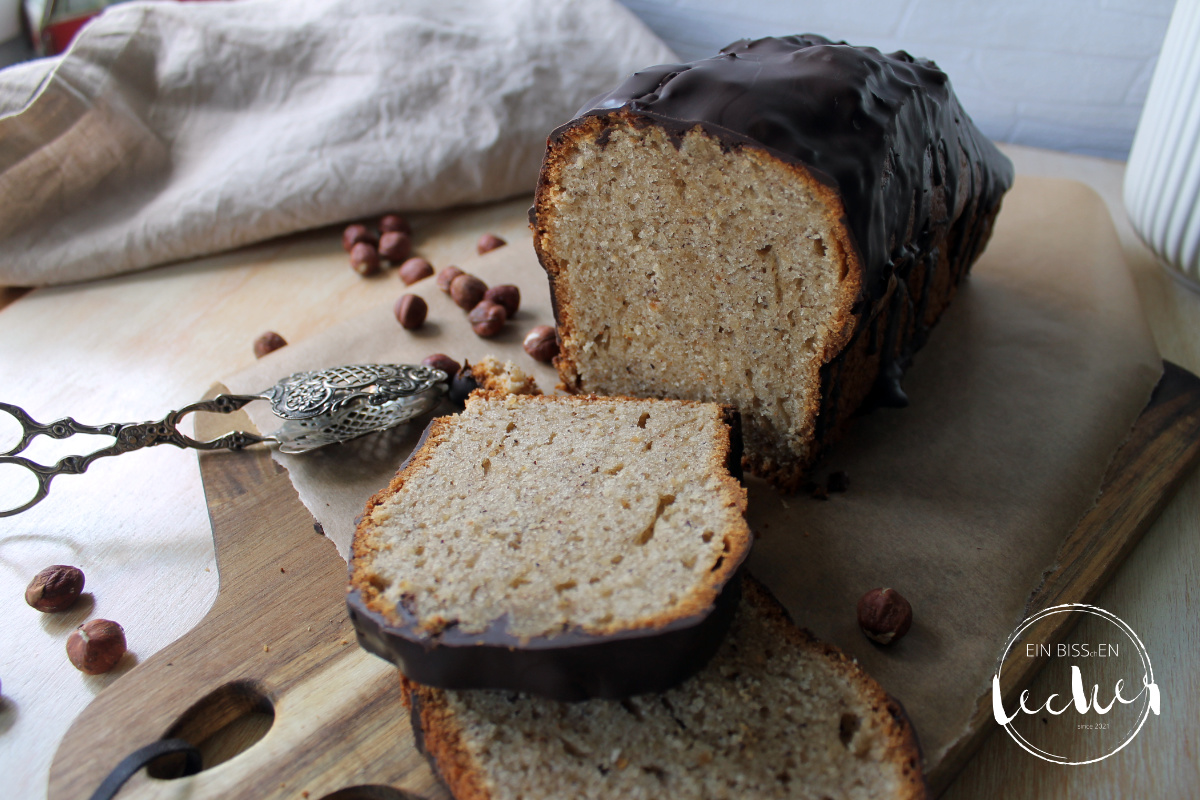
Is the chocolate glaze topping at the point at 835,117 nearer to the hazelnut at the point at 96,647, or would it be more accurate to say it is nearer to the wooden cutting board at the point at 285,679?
the wooden cutting board at the point at 285,679

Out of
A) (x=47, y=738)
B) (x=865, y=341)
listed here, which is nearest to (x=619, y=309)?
(x=865, y=341)

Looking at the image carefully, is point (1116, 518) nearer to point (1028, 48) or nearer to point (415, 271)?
point (415, 271)

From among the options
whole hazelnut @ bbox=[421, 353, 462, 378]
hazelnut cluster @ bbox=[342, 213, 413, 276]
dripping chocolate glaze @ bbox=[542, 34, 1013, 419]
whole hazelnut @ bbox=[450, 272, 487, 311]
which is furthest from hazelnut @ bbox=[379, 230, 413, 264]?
dripping chocolate glaze @ bbox=[542, 34, 1013, 419]

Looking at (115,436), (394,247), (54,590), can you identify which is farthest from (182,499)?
(394,247)

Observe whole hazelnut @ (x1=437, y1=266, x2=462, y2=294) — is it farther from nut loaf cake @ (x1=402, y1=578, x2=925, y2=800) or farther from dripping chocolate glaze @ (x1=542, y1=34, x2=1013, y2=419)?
nut loaf cake @ (x1=402, y1=578, x2=925, y2=800)

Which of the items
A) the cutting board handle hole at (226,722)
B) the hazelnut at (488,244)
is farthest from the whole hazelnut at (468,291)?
the cutting board handle hole at (226,722)
